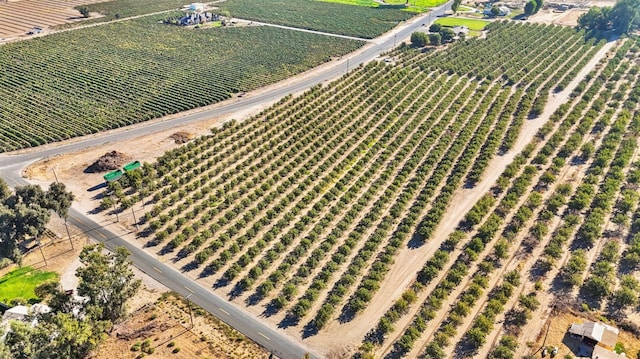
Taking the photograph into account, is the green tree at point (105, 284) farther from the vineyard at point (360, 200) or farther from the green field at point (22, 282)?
the green field at point (22, 282)

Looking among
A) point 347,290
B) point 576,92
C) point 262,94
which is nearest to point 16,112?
point 262,94

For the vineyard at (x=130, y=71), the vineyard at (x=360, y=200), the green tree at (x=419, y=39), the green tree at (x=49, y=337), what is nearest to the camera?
the green tree at (x=49, y=337)

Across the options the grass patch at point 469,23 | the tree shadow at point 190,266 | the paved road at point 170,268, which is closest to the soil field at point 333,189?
the tree shadow at point 190,266

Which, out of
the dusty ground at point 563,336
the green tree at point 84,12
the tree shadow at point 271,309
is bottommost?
the dusty ground at point 563,336

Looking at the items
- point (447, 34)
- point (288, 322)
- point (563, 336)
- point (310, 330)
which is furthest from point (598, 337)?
point (447, 34)

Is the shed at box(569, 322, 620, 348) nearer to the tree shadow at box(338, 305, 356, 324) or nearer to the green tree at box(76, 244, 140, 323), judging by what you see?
the tree shadow at box(338, 305, 356, 324)

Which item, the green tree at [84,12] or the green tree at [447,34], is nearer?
the green tree at [447,34]

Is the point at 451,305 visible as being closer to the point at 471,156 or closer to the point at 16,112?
the point at 471,156

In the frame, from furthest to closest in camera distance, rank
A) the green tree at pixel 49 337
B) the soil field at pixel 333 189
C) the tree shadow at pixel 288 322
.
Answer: the soil field at pixel 333 189 < the tree shadow at pixel 288 322 < the green tree at pixel 49 337
